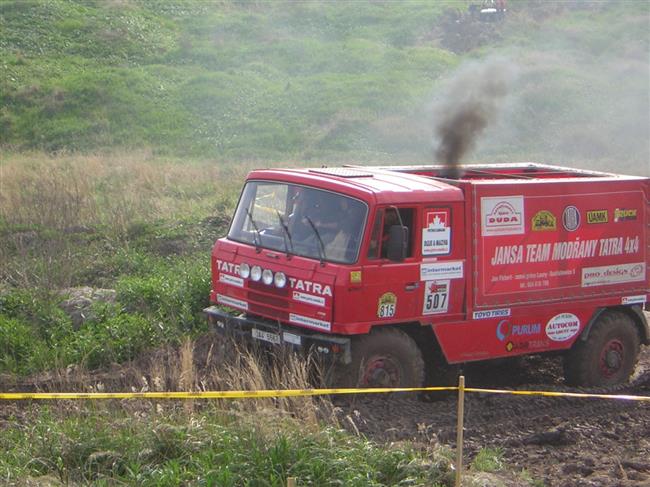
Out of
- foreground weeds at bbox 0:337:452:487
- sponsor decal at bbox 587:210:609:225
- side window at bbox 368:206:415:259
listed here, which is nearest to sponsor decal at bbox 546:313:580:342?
sponsor decal at bbox 587:210:609:225

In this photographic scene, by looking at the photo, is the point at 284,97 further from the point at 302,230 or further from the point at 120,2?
the point at 302,230

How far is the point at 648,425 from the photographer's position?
33.1 ft

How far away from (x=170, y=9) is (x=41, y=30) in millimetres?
7468

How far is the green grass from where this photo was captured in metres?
6.81

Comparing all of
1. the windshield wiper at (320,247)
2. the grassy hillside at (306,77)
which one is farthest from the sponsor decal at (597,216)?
the grassy hillside at (306,77)

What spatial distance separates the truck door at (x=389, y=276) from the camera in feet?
31.8

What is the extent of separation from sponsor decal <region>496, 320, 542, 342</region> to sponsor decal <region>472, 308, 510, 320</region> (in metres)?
0.08

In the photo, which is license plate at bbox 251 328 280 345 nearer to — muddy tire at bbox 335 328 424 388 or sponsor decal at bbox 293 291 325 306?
sponsor decal at bbox 293 291 325 306

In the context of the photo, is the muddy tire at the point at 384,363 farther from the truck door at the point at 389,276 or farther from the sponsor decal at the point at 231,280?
the sponsor decal at the point at 231,280

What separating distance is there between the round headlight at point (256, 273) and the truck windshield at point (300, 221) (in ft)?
0.82

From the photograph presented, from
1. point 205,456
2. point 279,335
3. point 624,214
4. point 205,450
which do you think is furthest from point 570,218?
point 205,456

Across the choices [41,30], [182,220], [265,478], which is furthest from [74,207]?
[41,30]

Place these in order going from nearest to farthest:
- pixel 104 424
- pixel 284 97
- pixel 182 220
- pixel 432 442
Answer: pixel 104 424, pixel 432 442, pixel 182 220, pixel 284 97

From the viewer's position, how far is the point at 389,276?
9.77 metres
